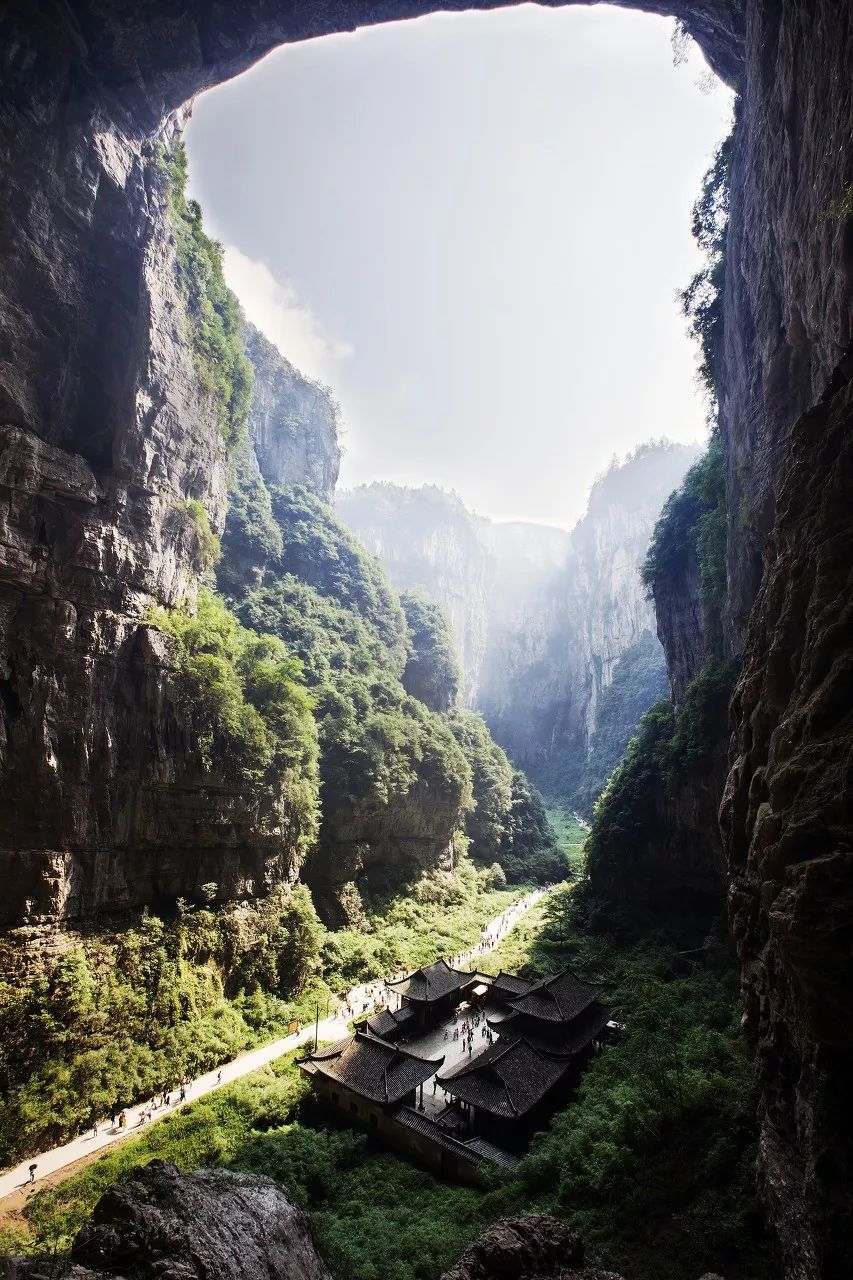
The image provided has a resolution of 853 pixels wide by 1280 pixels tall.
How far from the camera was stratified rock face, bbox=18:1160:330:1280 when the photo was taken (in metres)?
7.80

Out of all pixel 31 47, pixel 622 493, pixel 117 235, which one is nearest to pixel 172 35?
pixel 31 47

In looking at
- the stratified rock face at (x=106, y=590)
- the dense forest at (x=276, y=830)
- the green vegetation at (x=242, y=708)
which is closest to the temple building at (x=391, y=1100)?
the dense forest at (x=276, y=830)

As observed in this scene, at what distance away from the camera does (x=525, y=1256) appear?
27.8 feet

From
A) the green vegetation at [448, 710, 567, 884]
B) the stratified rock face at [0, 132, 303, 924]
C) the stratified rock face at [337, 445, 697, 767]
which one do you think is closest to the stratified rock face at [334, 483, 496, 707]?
the stratified rock face at [337, 445, 697, 767]

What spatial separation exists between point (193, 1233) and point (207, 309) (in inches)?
1271

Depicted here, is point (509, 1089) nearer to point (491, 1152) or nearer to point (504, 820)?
point (491, 1152)

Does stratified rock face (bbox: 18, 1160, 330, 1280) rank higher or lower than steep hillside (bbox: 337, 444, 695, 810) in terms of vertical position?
lower

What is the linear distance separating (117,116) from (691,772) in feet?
114

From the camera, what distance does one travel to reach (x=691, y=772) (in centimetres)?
2575

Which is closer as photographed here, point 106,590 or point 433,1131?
point 433,1131

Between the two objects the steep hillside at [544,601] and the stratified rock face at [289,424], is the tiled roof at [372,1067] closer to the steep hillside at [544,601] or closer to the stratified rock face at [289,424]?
the stratified rock face at [289,424]

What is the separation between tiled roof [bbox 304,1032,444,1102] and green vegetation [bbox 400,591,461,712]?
35.1m

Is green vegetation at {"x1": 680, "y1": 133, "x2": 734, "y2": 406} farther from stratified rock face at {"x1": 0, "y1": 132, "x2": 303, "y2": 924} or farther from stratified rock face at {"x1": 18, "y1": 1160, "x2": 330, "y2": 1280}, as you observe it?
stratified rock face at {"x1": 18, "y1": 1160, "x2": 330, "y2": 1280}

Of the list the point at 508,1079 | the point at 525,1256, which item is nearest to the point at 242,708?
the point at 508,1079
